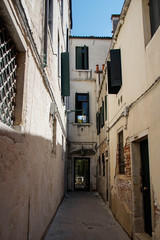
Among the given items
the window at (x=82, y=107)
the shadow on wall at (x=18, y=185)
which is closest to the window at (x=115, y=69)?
the shadow on wall at (x=18, y=185)

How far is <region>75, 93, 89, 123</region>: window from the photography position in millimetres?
15141

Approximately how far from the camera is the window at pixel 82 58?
52.0 feet

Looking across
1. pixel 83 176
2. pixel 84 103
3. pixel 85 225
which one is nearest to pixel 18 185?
pixel 85 225

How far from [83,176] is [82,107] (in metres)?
6.70

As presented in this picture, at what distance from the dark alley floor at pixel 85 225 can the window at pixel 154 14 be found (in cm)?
453

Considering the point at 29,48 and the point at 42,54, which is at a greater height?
the point at 42,54

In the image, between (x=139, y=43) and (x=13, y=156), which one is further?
(x=139, y=43)

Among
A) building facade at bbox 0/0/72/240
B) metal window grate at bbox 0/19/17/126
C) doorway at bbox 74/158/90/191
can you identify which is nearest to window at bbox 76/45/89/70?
doorway at bbox 74/158/90/191

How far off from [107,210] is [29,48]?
6.92m

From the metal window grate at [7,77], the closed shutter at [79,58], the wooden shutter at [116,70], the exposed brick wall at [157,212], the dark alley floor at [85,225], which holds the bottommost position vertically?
the dark alley floor at [85,225]

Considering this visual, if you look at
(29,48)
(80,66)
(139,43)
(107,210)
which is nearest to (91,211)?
(107,210)

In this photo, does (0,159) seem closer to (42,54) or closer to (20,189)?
(20,189)

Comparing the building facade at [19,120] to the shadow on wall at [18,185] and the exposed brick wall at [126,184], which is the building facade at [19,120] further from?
the exposed brick wall at [126,184]

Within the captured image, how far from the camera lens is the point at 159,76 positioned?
3.64 metres
